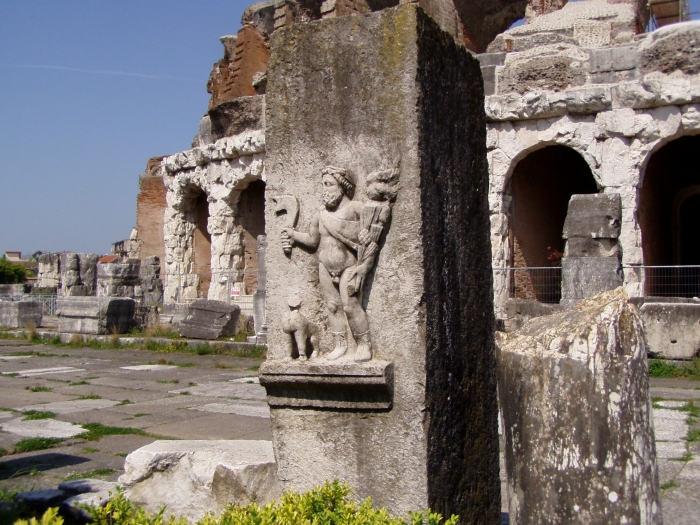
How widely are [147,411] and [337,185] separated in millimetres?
4712

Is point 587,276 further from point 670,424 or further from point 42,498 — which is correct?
point 42,498

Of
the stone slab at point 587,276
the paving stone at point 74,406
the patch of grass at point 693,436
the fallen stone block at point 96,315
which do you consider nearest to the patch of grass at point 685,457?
the patch of grass at point 693,436

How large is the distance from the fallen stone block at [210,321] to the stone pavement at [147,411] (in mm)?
1574

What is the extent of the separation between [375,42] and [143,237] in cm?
2347

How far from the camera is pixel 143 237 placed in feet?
83.1

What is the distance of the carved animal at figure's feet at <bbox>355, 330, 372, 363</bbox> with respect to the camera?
9.65 feet

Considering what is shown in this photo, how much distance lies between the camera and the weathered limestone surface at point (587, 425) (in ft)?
7.68

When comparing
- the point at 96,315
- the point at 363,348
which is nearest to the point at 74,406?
the point at 363,348

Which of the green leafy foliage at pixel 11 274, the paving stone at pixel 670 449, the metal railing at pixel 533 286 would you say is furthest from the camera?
the green leafy foliage at pixel 11 274

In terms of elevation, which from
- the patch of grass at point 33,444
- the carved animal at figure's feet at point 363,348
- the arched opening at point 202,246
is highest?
the arched opening at point 202,246

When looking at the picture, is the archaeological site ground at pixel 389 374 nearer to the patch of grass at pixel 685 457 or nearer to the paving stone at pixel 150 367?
the patch of grass at pixel 685 457

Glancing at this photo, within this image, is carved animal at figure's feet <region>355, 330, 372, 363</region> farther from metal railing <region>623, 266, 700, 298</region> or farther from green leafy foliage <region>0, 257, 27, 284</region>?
green leafy foliage <region>0, 257, 27, 284</region>

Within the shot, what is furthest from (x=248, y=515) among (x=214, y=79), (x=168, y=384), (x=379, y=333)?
(x=214, y=79)

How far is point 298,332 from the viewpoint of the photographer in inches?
122
